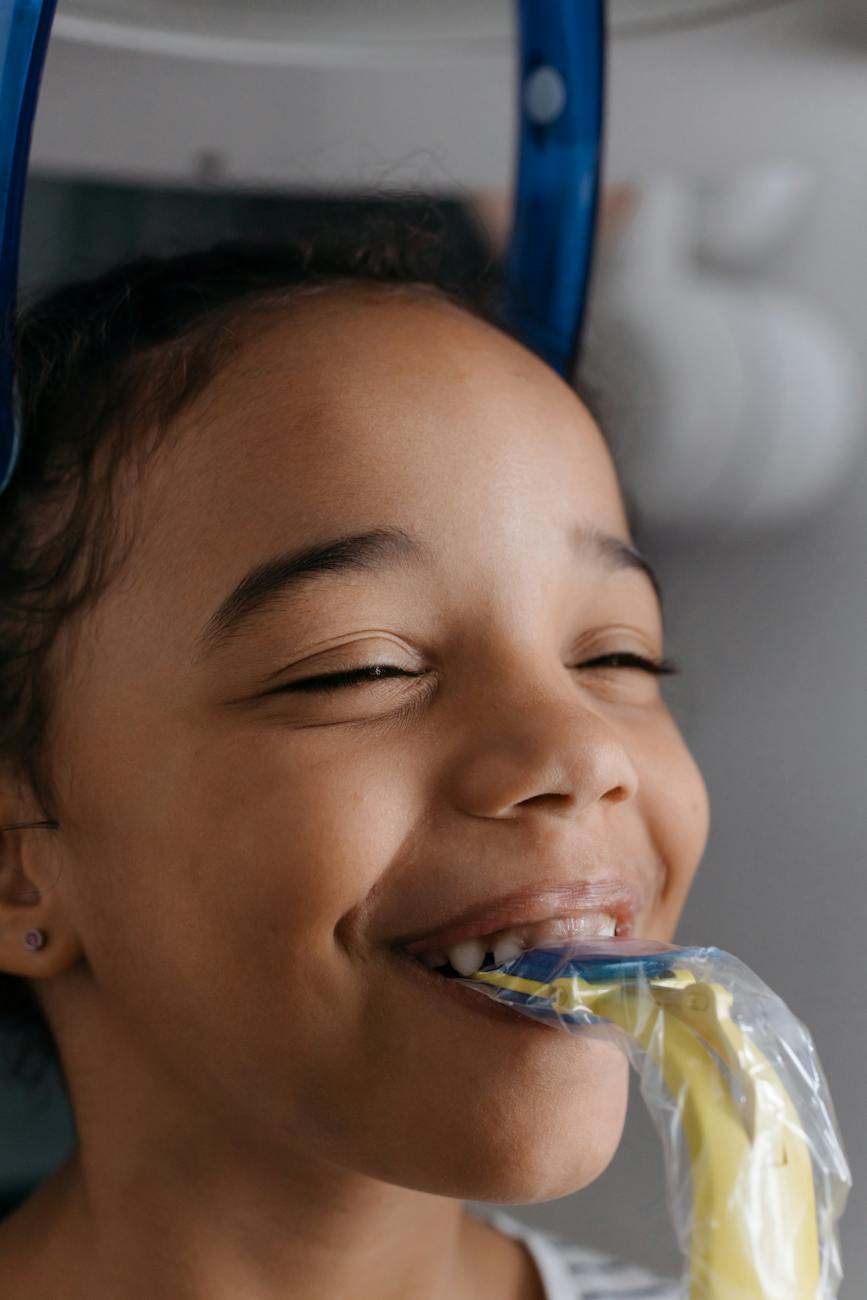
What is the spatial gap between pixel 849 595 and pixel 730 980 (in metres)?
0.48

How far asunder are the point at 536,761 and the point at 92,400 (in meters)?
0.36

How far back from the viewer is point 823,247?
110cm

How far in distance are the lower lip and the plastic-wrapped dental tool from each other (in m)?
0.02

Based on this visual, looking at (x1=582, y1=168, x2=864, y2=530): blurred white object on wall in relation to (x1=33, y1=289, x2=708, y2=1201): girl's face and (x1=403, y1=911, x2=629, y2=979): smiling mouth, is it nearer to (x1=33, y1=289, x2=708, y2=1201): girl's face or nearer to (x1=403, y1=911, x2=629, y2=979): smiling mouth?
(x1=33, y1=289, x2=708, y2=1201): girl's face

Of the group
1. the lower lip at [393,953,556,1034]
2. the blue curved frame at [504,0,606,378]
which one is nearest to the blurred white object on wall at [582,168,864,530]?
the blue curved frame at [504,0,606,378]

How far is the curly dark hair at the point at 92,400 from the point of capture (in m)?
0.82

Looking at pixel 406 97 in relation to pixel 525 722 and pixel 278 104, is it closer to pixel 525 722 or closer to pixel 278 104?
pixel 278 104

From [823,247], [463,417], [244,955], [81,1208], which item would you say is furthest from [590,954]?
[823,247]

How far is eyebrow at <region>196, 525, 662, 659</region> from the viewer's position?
0.74 meters

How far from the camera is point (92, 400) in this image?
0.86 meters

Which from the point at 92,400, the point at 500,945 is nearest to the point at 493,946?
the point at 500,945

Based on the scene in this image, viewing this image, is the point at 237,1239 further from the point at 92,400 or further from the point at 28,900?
the point at 92,400

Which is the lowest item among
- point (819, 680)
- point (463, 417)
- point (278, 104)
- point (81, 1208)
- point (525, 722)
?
point (81, 1208)

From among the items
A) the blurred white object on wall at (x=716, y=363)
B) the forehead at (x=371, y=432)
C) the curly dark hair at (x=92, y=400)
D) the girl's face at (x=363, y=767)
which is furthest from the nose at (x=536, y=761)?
the blurred white object on wall at (x=716, y=363)
